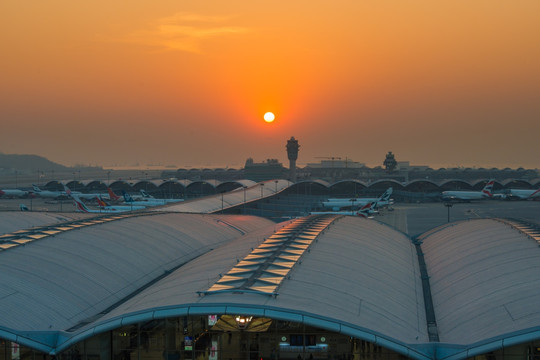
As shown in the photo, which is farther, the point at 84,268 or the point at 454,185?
the point at 454,185

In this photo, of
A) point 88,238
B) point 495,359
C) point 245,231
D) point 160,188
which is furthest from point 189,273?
point 160,188

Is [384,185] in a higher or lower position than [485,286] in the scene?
higher

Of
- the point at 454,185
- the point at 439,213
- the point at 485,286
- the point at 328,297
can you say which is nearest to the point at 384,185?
the point at 454,185

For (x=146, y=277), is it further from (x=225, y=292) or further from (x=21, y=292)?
(x=225, y=292)

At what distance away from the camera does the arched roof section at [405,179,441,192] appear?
143m

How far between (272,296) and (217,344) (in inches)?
108

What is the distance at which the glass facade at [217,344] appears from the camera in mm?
20750

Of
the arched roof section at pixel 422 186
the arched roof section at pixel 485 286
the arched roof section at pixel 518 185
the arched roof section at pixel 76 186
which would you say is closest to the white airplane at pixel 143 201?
the arched roof section at pixel 76 186

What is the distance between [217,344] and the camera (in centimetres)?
2134

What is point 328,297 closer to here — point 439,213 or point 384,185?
point 439,213

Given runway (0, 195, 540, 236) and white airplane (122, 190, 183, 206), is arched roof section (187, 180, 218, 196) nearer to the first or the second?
white airplane (122, 190, 183, 206)

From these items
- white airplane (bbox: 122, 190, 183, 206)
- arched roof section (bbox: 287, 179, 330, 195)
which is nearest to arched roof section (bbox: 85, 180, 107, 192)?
white airplane (bbox: 122, 190, 183, 206)

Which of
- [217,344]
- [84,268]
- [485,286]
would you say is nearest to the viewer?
[217,344]

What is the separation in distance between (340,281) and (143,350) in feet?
32.0
